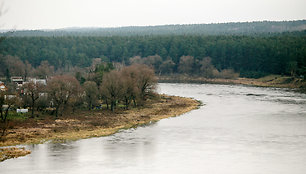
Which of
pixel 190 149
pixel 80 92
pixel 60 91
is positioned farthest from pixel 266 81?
pixel 190 149

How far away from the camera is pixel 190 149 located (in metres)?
30.4

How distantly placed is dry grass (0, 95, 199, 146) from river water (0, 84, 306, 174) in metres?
1.81

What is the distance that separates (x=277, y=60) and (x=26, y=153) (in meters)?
74.8

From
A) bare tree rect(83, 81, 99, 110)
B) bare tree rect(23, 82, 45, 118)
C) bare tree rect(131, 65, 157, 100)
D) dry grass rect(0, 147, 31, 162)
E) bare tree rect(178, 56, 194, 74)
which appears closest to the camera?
dry grass rect(0, 147, 31, 162)

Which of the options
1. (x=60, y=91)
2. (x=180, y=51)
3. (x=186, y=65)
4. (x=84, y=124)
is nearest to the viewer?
(x=84, y=124)

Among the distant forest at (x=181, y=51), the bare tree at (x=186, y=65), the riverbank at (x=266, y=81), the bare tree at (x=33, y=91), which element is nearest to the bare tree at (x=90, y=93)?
the bare tree at (x=33, y=91)

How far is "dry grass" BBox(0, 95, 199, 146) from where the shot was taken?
3377cm

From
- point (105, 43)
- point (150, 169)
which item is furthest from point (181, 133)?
point (105, 43)

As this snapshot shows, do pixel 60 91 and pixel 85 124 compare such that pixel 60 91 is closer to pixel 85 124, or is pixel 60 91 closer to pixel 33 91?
pixel 33 91

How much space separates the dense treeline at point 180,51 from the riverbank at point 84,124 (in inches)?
1710

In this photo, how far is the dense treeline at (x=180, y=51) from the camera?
3679 inches

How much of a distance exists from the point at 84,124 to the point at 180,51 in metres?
83.3

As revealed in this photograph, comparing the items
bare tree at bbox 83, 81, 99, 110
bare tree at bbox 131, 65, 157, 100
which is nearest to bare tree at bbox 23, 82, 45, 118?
bare tree at bbox 83, 81, 99, 110

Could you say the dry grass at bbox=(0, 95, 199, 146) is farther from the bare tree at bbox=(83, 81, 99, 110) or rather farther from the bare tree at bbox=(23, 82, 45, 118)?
the bare tree at bbox=(23, 82, 45, 118)
